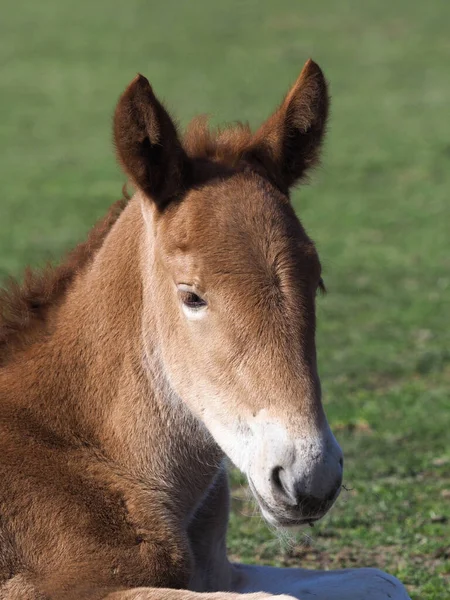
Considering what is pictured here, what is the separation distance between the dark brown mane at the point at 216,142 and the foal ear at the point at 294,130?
64mm

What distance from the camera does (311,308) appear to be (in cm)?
400

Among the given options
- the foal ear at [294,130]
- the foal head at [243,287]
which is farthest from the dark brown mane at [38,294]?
the foal ear at [294,130]

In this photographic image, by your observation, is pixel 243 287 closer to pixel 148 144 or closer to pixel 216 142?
pixel 148 144

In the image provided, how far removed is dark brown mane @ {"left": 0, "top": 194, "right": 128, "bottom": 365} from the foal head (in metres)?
0.45

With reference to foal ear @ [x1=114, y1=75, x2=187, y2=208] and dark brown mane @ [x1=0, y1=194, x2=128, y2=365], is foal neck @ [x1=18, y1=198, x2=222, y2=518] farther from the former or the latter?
foal ear @ [x1=114, y1=75, x2=187, y2=208]

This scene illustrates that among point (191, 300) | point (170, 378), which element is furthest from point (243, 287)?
point (170, 378)

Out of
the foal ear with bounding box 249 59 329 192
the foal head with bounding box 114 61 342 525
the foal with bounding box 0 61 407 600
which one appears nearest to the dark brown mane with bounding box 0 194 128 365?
the foal with bounding box 0 61 407 600

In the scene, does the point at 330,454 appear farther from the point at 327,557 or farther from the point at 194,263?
the point at 327,557

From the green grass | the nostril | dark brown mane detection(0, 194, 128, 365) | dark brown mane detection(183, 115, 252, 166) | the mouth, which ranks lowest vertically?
the green grass

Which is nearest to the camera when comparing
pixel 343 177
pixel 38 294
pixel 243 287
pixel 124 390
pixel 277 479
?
pixel 277 479

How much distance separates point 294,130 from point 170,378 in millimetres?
1135

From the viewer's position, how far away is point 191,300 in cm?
406

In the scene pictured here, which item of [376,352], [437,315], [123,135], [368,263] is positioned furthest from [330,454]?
[368,263]

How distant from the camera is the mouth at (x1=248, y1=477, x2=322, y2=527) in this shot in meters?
3.74
